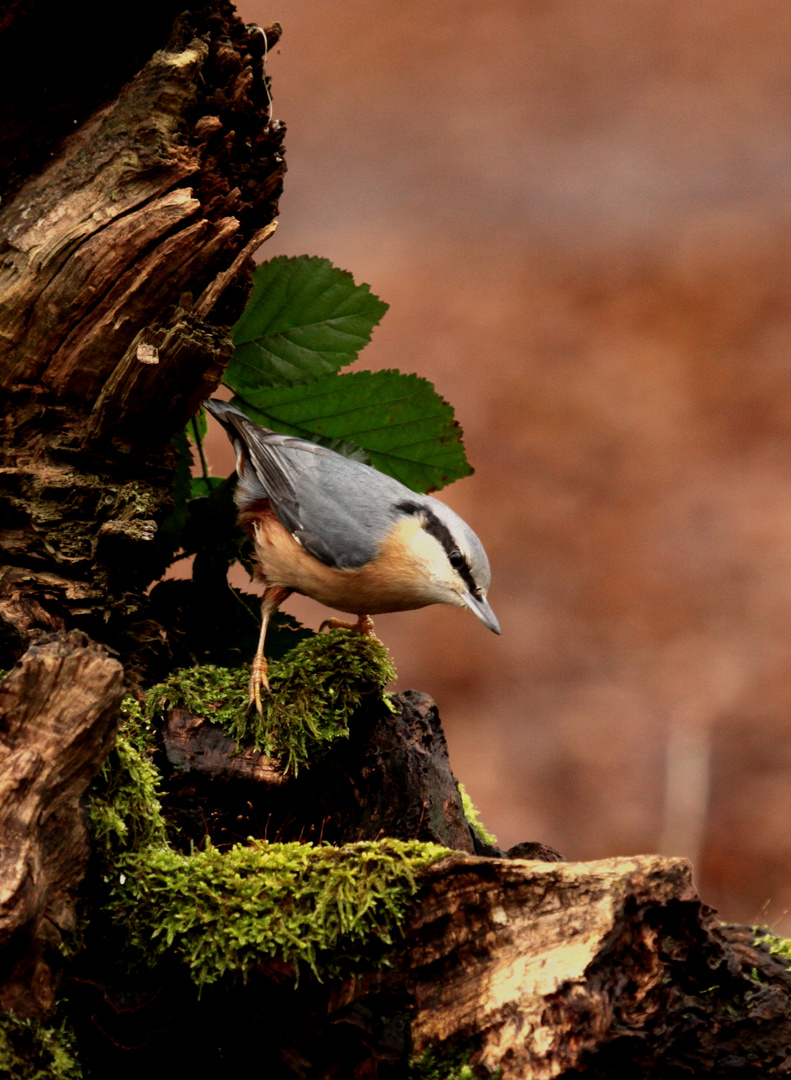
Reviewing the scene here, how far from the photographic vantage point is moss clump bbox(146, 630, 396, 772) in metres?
1.54

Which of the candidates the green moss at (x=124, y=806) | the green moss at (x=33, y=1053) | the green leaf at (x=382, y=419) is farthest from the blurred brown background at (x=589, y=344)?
the green moss at (x=33, y=1053)

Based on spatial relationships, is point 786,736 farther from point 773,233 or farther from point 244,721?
point 244,721

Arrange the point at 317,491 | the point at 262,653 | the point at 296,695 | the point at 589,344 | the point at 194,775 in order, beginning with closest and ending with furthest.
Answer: the point at 194,775 < the point at 296,695 < the point at 262,653 < the point at 317,491 < the point at 589,344

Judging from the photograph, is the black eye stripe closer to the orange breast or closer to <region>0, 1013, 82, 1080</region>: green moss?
the orange breast

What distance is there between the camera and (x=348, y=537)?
6.04ft

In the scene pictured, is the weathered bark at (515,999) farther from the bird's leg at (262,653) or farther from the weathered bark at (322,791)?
the bird's leg at (262,653)

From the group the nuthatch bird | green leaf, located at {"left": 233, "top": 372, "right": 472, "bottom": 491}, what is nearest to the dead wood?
the nuthatch bird

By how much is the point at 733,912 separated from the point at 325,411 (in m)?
2.32

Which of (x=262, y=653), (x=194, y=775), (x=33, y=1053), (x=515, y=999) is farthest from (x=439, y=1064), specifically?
(x=262, y=653)

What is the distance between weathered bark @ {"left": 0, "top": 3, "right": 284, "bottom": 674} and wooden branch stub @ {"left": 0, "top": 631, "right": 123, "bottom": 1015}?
0.40m

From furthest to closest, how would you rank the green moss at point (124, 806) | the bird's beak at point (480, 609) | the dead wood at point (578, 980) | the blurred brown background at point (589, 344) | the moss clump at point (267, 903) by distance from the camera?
the blurred brown background at point (589, 344), the bird's beak at point (480, 609), the green moss at point (124, 806), the moss clump at point (267, 903), the dead wood at point (578, 980)

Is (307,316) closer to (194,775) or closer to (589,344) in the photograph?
(194,775)

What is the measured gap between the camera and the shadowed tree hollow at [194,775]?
3.57ft

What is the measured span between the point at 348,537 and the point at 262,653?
260 mm
